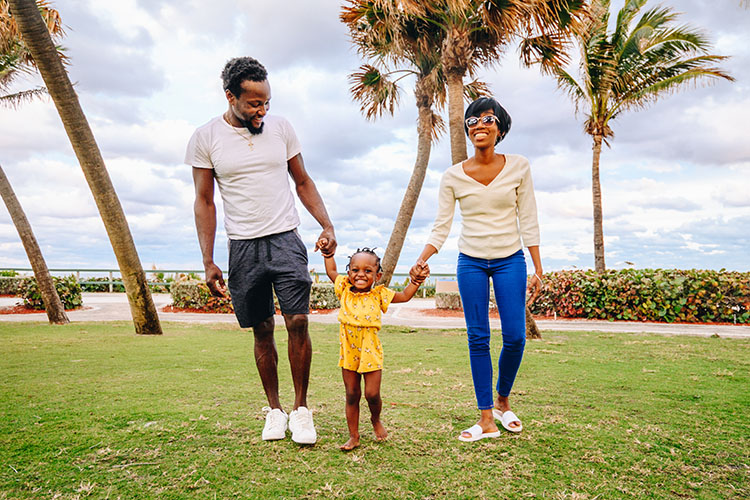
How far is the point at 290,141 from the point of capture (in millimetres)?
3600

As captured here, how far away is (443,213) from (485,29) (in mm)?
8442

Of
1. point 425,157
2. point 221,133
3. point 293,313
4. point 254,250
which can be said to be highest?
point 425,157

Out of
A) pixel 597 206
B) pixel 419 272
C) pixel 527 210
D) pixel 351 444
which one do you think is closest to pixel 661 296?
pixel 597 206

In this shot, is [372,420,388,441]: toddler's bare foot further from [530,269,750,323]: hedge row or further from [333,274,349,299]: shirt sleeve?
[530,269,750,323]: hedge row

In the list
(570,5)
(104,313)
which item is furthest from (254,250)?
(104,313)

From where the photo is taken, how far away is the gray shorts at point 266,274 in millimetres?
3336

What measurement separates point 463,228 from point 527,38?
867 centimetres

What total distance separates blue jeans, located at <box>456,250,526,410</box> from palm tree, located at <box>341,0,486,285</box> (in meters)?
7.95

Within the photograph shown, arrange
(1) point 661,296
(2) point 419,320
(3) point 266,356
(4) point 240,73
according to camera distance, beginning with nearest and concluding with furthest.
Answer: (4) point 240,73, (3) point 266,356, (1) point 661,296, (2) point 419,320

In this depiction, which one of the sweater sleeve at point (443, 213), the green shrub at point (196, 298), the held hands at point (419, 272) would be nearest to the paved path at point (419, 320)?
the green shrub at point (196, 298)

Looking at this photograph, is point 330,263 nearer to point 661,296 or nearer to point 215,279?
point 215,279

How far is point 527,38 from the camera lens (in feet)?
35.5

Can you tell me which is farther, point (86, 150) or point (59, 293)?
point (59, 293)

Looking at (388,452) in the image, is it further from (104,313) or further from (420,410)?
(104,313)
